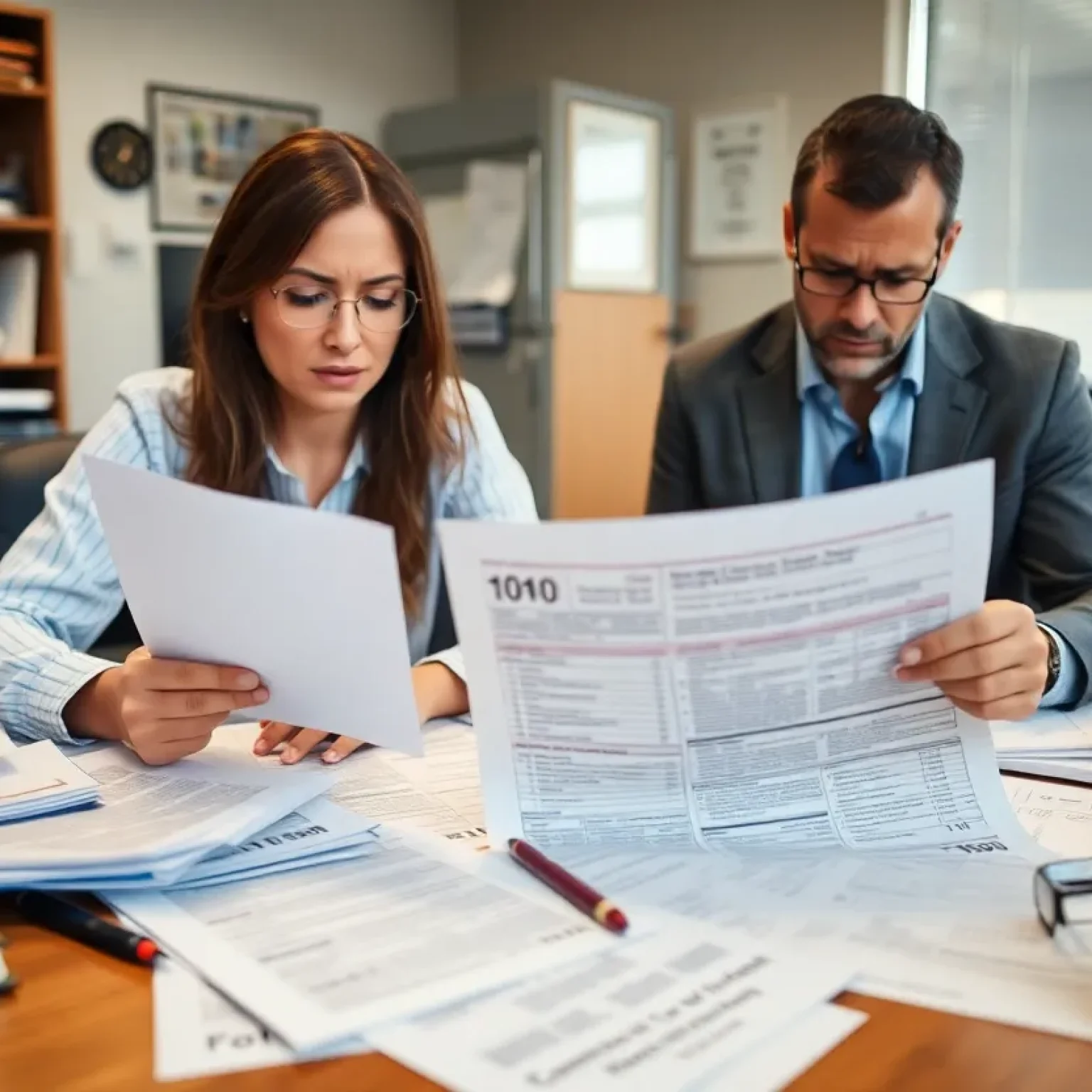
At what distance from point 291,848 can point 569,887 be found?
0.19 m

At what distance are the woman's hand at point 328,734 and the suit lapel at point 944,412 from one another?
2.23 ft

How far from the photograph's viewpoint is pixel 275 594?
2.71ft

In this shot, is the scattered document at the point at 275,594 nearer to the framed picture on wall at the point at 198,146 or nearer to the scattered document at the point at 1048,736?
the scattered document at the point at 1048,736

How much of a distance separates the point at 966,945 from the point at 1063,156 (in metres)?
3.20

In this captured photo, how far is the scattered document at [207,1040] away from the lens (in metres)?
0.57

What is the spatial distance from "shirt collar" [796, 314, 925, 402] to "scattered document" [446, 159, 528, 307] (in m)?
2.39

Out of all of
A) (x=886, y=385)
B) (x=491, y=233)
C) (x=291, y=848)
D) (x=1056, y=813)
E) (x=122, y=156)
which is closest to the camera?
(x=291, y=848)

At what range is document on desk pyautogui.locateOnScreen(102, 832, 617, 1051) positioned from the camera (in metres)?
0.61

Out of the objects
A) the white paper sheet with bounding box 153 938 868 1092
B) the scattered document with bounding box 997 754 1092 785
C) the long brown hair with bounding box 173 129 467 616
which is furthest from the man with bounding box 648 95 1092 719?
the white paper sheet with bounding box 153 938 868 1092

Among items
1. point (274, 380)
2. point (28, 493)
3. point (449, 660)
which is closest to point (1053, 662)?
point (449, 660)

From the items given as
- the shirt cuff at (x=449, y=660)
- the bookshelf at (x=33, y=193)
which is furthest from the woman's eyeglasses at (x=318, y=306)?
the bookshelf at (x=33, y=193)

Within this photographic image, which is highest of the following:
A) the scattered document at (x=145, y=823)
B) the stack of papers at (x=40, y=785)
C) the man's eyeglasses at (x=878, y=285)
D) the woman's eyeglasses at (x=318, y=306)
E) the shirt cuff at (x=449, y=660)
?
the man's eyeglasses at (x=878, y=285)

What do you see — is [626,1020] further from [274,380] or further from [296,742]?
[274,380]

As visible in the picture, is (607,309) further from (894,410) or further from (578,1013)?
(578,1013)
